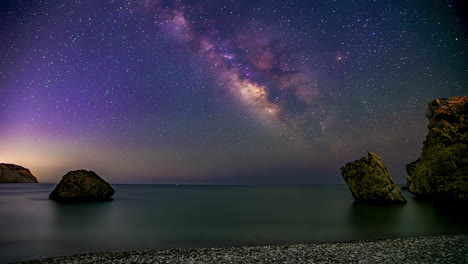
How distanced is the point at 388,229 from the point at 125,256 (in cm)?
2437

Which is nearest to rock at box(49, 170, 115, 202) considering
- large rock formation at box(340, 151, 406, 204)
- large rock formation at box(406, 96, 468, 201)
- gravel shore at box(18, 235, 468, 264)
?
gravel shore at box(18, 235, 468, 264)

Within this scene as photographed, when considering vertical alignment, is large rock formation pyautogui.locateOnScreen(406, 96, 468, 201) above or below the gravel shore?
above

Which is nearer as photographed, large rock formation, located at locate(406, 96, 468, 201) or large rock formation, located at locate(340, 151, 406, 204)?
large rock formation, located at locate(406, 96, 468, 201)

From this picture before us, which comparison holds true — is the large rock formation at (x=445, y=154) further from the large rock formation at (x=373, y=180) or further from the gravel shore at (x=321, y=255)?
the gravel shore at (x=321, y=255)

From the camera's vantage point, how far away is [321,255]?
1330 cm

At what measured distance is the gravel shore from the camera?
40.8ft

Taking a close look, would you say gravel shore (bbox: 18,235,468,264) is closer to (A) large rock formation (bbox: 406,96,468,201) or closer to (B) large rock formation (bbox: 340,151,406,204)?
(B) large rock formation (bbox: 340,151,406,204)

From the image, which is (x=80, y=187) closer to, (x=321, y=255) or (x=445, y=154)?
(x=321, y=255)

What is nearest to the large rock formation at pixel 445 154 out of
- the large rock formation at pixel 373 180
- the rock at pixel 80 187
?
the large rock formation at pixel 373 180

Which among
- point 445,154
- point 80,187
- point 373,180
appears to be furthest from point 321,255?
point 445,154

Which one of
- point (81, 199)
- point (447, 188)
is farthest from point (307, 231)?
point (81, 199)

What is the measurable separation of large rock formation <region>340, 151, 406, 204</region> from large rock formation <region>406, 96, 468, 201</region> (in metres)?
7.85

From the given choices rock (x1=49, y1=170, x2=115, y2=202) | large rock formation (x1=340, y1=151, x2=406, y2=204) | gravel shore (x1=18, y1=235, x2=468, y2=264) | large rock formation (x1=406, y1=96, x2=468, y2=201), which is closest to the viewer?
gravel shore (x1=18, y1=235, x2=468, y2=264)

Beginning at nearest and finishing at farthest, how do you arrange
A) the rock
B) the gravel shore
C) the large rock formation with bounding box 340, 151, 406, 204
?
the gravel shore < the large rock formation with bounding box 340, 151, 406, 204 < the rock
